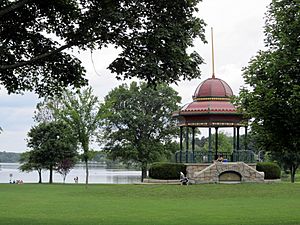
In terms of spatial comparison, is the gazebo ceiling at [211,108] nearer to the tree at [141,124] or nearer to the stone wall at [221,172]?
the stone wall at [221,172]

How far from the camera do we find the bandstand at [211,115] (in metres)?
42.9

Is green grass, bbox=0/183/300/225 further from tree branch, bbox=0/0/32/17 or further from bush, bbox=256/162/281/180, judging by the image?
bush, bbox=256/162/281/180

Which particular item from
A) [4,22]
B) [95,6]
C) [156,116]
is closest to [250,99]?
[95,6]

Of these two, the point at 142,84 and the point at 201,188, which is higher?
the point at 142,84

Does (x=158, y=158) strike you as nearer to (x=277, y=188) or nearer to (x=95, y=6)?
(x=277, y=188)

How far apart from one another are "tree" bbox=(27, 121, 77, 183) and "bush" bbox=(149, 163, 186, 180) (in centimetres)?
1628

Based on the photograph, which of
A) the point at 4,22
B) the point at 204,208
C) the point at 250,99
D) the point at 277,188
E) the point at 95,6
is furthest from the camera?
the point at 277,188

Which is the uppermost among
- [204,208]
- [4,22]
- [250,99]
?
[4,22]

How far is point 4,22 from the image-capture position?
14922 millimetres

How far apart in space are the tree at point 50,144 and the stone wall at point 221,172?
1900cm

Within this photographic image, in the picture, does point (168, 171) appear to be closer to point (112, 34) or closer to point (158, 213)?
point (158, 213)

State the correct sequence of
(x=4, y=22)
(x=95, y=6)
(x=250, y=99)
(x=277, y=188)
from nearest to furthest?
(x=95, y=6), (x=4, y=22), (x=250, y=99), (x=277, y=188)

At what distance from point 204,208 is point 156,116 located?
1666 inches

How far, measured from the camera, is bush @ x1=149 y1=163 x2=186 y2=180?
4300cm
